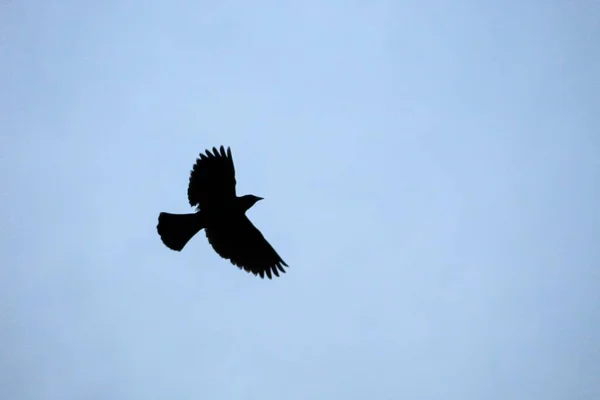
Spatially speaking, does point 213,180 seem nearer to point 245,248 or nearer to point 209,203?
point 209,203

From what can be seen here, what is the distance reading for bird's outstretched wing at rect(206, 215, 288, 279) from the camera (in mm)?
10352

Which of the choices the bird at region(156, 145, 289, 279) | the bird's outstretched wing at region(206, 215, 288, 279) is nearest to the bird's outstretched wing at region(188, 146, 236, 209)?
the bird at region(156, 145, 289, 279)

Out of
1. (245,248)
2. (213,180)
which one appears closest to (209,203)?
(213,180)

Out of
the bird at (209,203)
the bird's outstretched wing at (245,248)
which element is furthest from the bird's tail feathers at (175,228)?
the bird's outstretched wing at (245,248)

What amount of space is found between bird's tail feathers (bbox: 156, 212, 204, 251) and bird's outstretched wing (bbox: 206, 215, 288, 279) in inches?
24.1

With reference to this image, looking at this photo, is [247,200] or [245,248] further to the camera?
[245,248]

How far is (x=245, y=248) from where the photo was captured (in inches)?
416

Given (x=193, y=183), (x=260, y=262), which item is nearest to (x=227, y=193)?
(x=193, y=183)

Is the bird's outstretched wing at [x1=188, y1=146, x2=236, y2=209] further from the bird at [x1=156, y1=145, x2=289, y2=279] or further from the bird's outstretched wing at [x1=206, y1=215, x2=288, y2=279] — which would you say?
the bird's outstretched wing at [x1=206, y1=215, x2=288, y2=279]

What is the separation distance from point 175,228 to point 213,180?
3.71ft

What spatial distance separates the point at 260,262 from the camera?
10.5 metres
